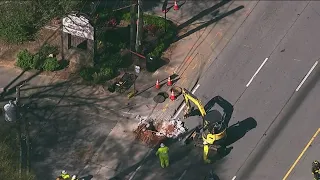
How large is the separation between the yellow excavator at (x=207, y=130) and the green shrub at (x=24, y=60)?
30.2ft

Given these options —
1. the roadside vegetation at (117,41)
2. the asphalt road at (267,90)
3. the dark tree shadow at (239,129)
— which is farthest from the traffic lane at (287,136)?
the roadside vegetation at (117,41)

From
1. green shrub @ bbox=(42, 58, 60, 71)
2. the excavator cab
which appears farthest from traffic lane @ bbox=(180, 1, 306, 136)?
green shrub @ bbox=(42, 58, 60, 71)

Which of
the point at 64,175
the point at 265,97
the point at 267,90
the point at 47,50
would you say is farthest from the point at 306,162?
the point at 47,50

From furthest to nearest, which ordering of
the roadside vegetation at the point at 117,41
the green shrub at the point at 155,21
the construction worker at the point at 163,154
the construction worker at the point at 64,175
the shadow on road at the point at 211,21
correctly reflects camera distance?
the shadow on road at the point at 211,21 → the green shrub at the point at 155,21 → the roadside vegetation at the point at 117,41 → the construction worker at the point at 163,154 → the construction worker at the point at 64,175

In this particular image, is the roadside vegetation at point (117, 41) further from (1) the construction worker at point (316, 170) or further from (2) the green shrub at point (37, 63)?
(1) the construction worker at point (316, 170)

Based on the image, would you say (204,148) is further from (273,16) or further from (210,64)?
(273,16)

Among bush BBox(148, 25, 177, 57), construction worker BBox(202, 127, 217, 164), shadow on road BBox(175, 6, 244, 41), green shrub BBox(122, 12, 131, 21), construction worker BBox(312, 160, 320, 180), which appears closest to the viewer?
construction worker BBox(312, 160, 320, 180)

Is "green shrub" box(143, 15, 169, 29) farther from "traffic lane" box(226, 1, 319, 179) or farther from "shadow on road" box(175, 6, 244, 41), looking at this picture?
"traffic lane" box(226, 1, 319, 179)

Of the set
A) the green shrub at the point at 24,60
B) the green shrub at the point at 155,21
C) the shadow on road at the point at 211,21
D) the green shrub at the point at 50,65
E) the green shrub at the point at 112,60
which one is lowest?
the green shrub at the point at 24,60

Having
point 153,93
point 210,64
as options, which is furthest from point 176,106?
point 210,64

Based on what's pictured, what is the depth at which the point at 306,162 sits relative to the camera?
32281 mm

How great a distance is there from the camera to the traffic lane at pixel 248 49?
36531 millimetres

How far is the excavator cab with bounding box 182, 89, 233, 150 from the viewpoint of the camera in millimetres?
31719

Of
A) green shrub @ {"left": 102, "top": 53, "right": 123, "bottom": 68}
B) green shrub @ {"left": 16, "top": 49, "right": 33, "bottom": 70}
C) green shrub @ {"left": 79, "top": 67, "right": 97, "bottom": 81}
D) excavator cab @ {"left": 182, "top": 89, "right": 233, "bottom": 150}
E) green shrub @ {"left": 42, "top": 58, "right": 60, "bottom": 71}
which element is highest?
excavator cab @ {"left": 182, "top": 89, "right": 233, "bottom": 150}
